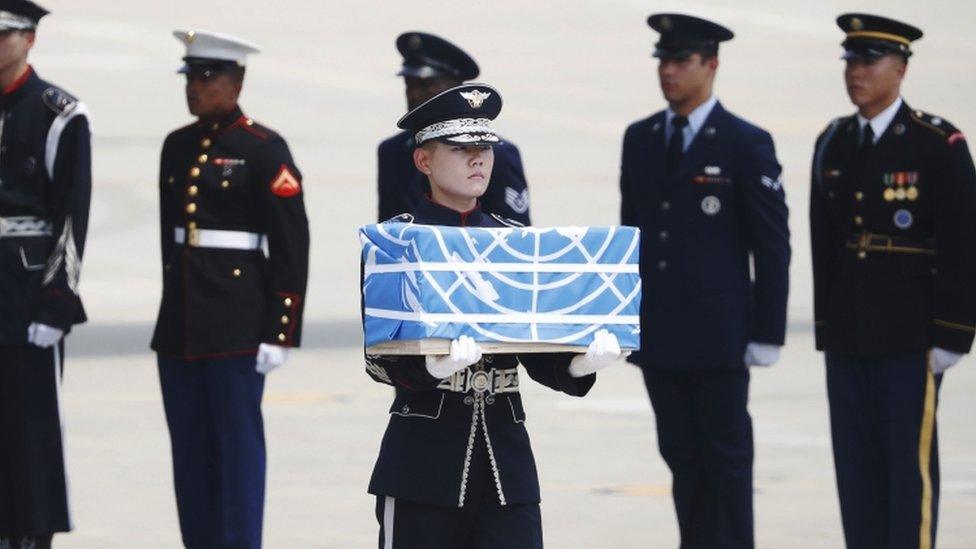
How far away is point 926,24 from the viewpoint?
3722 cm

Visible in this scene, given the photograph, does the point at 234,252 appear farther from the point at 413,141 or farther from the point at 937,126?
the point at 937,126

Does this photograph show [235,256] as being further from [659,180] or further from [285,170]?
[659,180]

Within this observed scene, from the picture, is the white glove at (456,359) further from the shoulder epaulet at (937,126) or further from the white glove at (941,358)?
the shoulder epaulet at (937,126)

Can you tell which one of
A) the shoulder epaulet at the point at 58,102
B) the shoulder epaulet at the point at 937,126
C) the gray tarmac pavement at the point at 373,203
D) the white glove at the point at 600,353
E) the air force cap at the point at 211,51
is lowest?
the gray tarmac pavement at the point at 373,203

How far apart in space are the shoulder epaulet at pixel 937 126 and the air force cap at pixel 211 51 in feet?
7.50

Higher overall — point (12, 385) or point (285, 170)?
point (285, 170)

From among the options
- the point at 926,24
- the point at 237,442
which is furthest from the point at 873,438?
the point at 926,24

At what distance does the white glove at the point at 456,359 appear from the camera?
18.9 feet

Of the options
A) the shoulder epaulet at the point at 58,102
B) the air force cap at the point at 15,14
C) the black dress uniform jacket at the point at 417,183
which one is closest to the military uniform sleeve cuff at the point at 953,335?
the black dress uniform jacket at the point at 417,183

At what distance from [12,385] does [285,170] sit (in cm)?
120

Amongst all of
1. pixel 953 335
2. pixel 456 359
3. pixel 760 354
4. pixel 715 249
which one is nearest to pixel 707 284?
pixel 715 249

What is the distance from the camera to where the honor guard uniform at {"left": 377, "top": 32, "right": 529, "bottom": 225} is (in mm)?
9031

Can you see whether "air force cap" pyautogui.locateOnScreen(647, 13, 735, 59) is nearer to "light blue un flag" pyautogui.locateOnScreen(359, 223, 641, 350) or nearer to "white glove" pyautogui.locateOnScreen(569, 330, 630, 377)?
"light blue un flag" pyautogui.locateOnScreen(359, 223, 641, 350)

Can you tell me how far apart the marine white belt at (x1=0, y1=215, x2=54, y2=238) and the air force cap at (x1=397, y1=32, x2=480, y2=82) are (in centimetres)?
155
